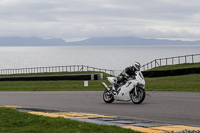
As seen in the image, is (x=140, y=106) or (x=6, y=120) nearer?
(x=6, y=120)

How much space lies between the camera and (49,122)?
31.9ft

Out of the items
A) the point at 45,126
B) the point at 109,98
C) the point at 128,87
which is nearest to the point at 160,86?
the point at 109,98

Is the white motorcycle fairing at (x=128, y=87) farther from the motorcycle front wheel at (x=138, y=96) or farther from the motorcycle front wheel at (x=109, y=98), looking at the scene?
the motorcycle front wheel at (x=109, y=98)

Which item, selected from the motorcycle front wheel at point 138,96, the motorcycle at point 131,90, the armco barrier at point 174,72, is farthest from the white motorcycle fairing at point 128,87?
the armco barrier at point 174,72

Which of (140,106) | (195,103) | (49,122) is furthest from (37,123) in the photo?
(195,103)

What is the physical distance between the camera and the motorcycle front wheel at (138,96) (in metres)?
15.4

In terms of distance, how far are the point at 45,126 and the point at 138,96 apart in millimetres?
7002

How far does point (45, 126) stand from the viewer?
9.25 meters

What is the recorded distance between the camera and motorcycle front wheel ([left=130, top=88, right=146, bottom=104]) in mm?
15422

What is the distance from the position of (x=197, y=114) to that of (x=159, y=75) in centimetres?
2456

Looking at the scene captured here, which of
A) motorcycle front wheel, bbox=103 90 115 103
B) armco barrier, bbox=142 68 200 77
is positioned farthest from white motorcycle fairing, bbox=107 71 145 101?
armco barrier, bbox=142 68 200 77

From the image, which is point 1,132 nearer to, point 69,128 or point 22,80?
point 69,128

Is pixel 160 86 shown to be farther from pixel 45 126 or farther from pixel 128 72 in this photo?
pixel 45 126

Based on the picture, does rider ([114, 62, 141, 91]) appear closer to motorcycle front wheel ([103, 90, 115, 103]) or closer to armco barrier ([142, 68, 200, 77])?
motorcycle front wheel ([103, 90, 115, 103])
